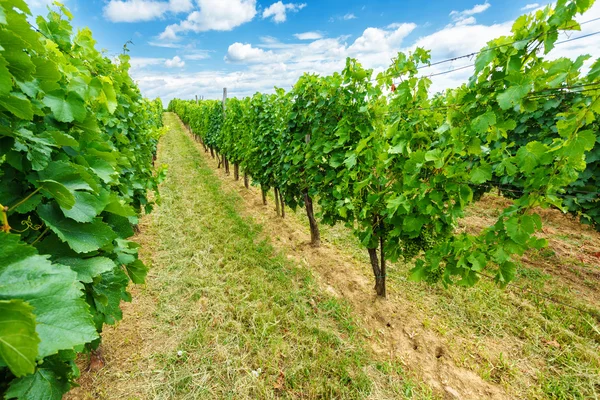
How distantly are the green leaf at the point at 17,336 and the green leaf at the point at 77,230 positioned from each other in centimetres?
70

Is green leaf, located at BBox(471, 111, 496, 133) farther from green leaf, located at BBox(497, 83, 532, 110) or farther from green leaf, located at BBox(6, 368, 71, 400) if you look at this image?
green leaf, located at BBox(6, 368, 71, 400)

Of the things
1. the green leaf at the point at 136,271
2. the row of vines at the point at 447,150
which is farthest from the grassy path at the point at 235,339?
the green leaf at the point at 136,271

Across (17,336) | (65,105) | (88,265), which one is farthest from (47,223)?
(17,336)

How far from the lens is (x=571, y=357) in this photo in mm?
3105

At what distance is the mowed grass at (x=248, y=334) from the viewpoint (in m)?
2.72

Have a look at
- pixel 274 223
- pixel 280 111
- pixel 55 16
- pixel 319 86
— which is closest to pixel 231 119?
pixel 280 111

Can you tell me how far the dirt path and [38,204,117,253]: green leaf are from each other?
2999 millimetres

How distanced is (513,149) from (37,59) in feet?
29.6

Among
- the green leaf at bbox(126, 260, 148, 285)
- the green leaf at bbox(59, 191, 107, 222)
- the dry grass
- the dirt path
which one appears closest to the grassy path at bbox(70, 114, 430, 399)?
the dirt path

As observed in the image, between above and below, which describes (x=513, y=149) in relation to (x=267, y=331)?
above

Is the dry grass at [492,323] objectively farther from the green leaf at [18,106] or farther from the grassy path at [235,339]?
the green leaf at [18,106]

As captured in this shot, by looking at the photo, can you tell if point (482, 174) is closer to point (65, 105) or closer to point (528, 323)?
point (528, 323)

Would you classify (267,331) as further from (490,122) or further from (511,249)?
(490,122)

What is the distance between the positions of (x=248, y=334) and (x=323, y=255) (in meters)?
2.27
